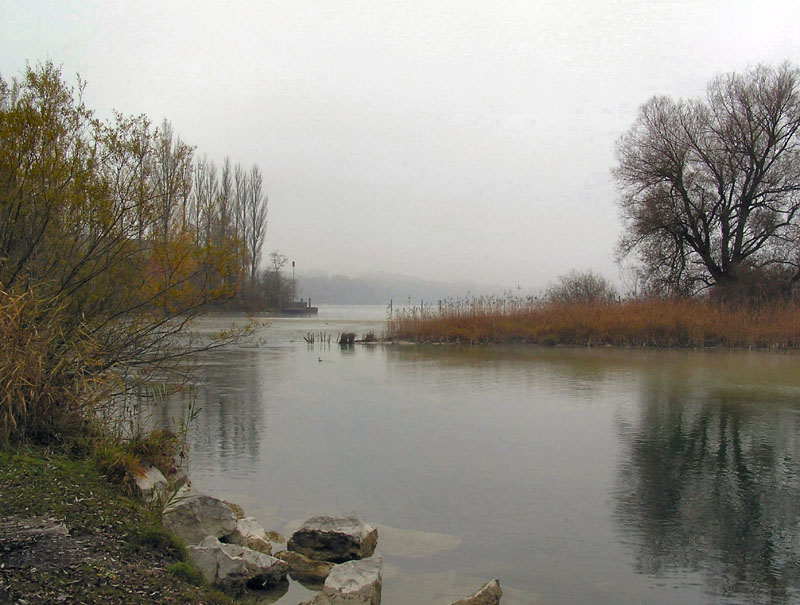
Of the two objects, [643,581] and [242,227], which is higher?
[242,227]

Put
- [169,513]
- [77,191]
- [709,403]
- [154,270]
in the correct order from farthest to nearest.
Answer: [709,403]
[154,270]
[77,191]
[169,513]

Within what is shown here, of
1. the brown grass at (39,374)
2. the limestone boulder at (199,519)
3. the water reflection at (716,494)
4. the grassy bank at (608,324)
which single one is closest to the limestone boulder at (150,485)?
the limestone boulder at (199,519)

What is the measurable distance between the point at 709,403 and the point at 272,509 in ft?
24.2

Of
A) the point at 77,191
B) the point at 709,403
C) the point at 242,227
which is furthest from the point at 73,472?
the point at 242,227

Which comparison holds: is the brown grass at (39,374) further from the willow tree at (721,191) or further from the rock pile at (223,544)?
the willow tree at (721,191)

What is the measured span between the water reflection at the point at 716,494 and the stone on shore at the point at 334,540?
71.2 inches

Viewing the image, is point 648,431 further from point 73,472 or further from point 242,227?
point 242,227

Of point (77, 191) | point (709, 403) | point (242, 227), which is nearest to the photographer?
point (77, 191)

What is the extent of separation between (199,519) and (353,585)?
1338mm

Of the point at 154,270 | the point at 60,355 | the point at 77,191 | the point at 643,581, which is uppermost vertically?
the point at 77,191

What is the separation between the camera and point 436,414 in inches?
389

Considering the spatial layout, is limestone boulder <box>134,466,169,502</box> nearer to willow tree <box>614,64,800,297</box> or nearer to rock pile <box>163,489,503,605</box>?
rock pile <box>163,489,503,605</box>

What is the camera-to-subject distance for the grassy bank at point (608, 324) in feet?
72.1

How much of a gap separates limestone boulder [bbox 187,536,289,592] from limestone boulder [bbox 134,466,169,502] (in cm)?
107
